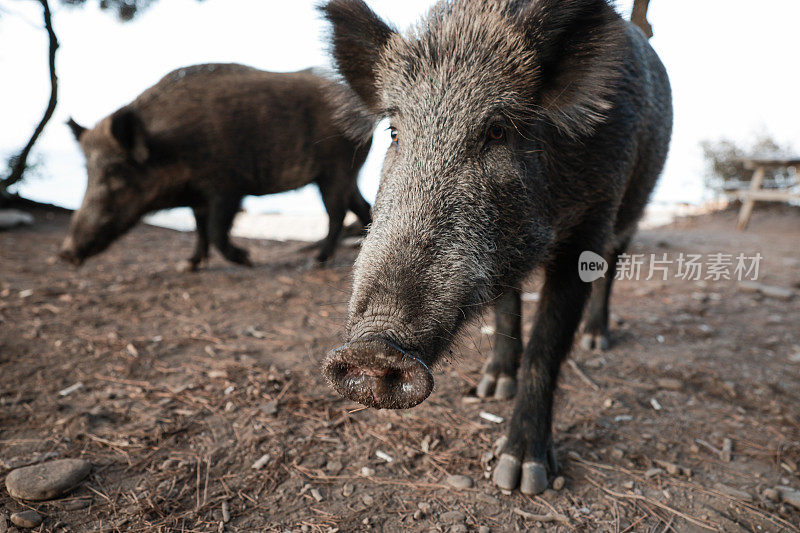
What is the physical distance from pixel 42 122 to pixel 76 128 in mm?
3205

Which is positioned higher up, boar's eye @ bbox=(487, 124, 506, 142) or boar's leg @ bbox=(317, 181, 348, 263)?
boar's eye @ bbox=(487, 124, 506, 142)

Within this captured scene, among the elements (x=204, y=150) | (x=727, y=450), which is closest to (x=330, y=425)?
(x=727, y=450)

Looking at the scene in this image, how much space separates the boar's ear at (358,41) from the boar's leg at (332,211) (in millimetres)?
3421

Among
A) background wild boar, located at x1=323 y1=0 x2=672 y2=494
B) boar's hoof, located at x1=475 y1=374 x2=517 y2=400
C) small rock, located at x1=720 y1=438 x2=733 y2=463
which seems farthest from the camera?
boar's hoof, located at x1=475 y1=374 x2=517 y2=400

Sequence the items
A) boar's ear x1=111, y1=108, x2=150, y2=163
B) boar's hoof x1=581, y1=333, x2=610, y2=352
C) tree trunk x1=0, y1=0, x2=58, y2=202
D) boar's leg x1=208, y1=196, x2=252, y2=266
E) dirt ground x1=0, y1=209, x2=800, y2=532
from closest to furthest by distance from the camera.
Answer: dirt ground x1=0, y1=209, x2=800, y2=532
boar's hoof x1=581, y1=333, x2=610, y2=352
boar's ear x1=111, y1=108, x2=150, y2=163
boar's leg x1=208, y1=196, x2=252, y2=266
tree trunk x1=0, y1=0, x2=58, y2=202

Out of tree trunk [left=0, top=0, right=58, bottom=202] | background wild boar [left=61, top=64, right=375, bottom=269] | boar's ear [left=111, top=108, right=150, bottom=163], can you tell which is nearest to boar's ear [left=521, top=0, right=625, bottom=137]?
background wild boar [left=61, top=64, right=375, bottom=269]

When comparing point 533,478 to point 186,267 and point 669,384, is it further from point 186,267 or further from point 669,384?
point 186,267

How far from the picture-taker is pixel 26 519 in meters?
1.72

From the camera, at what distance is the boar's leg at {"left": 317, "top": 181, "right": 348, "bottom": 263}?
593 cm

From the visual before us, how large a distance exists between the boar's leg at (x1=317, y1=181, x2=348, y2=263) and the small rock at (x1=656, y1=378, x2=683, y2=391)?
393cm

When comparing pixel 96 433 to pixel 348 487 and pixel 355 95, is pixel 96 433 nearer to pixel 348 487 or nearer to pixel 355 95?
pixel 348 487

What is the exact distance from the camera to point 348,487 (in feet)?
6.73

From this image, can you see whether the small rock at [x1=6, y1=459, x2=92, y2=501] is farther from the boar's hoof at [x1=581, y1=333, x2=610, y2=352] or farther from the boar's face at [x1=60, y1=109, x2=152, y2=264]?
the boar's face at [x1=60, y1=109, x2=152, y2=264]

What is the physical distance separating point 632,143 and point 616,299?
3221 mm
